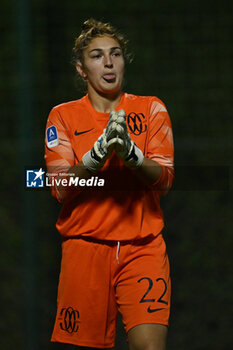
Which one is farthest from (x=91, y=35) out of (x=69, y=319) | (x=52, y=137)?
(x=69, y=319)

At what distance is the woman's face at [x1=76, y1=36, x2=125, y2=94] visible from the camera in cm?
269

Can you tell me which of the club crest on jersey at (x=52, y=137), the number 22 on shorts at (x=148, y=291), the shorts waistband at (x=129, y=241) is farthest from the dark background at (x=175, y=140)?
the number 22 on shorts at (x=148, y=291)

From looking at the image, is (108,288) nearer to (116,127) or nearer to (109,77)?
(116,127)

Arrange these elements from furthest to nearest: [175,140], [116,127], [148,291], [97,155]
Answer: [175,140] → [148,291] → [97,155] → [116,127]

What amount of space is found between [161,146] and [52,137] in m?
0.45

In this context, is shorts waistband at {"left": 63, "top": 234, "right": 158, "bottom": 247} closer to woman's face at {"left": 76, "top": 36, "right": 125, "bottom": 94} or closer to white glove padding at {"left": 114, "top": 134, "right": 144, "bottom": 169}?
white glove padding at {"left": 114, "top": 134, "right": 144, "bottom": 169}

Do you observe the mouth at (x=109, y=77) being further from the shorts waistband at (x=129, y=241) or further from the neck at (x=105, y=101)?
the shorts waistband at (x=129, y=241)

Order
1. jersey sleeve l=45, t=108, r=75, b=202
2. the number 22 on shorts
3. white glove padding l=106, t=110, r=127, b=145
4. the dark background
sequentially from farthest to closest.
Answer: the dark background → jersey sleeve l=45, t=108, r=75, b=202 → the number 22 on shorts → white glove padding l=106, t=110, r=127, b=145

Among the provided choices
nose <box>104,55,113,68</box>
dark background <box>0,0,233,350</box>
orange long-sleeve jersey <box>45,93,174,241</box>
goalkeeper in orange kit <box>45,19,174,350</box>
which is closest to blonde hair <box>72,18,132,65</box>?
goalkeeper in orange kit <box>45,19,174,350</box>

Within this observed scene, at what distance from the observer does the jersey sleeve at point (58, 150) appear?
8.85ft

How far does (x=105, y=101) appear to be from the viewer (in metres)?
2.74

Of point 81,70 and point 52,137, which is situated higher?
point 81,70

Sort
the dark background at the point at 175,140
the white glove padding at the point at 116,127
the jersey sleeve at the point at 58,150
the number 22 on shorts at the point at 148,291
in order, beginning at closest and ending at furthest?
the white glove padding at the point at 116,127
the number 22 on shorts at the point at 148,291
the jersey sleeve at the point at 58,150
the dark background at the point at 175,140

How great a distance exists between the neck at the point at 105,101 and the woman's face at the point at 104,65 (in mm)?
19
